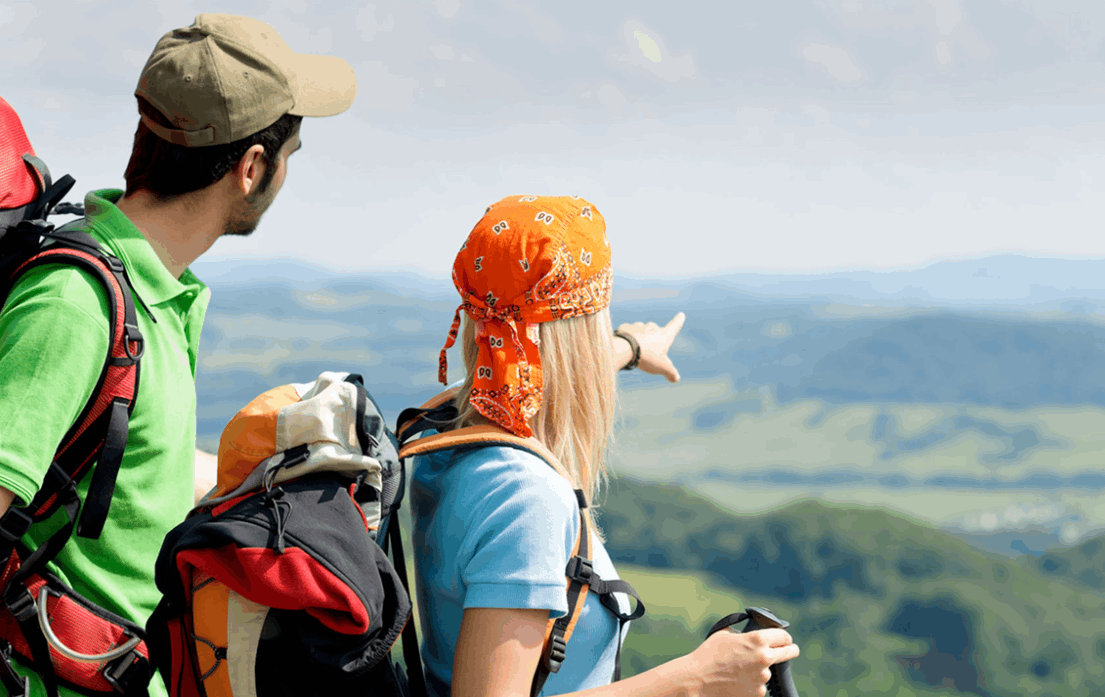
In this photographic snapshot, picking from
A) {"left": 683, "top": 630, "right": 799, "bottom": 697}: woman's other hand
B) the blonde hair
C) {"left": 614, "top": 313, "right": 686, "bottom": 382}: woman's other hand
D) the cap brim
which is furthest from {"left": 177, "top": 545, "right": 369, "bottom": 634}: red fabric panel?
{"left": 614, "top": 313, "right": 686, "bottom": 382}: woman's other hand

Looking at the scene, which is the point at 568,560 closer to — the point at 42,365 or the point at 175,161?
the point at 42,365

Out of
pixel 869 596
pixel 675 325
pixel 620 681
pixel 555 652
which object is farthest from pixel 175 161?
pixel 869 596

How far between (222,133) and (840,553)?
8594 centimetres

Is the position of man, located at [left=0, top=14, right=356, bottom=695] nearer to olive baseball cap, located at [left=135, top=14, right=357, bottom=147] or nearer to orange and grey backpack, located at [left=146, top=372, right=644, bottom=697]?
olive baseball cap, located at [left=135, top=14, right=357, bottom=147]

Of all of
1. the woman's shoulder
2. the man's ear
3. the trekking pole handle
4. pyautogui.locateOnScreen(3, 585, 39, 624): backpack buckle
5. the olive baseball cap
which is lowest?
the trekking pole handle

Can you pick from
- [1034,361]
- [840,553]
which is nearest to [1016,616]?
[840,553]

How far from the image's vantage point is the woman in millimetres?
1890

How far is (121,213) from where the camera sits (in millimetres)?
2365

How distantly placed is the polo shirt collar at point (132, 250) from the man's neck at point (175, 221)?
57mm

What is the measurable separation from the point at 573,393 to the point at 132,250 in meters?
1.19

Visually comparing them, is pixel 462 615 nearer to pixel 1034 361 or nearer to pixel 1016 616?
pixel 1016 616

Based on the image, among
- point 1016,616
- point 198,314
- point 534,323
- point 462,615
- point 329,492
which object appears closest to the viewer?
point 329,492

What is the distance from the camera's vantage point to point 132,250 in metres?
2.29

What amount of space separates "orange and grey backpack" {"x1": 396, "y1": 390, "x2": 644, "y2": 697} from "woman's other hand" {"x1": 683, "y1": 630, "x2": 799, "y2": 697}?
0.19 meters
